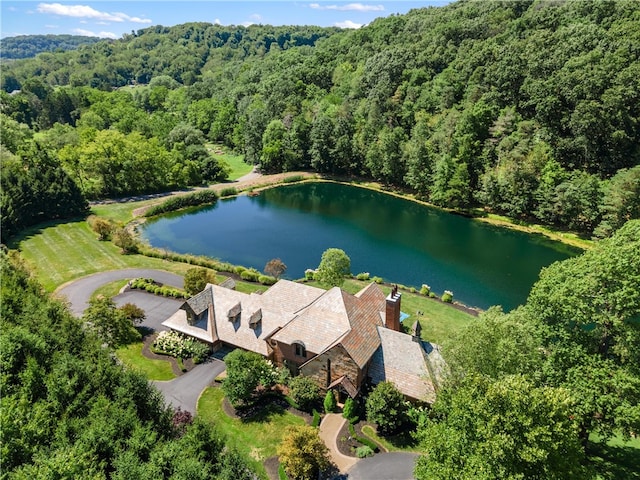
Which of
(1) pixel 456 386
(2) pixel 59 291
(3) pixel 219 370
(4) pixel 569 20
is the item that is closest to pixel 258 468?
(3) pixel 219 370

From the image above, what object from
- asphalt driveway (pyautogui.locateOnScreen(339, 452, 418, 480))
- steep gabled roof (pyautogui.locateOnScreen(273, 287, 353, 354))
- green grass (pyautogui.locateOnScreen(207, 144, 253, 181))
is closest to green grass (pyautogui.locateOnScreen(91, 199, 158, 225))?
green grass (pyautogui.locateOnScreen(207, 144, 253, 181))

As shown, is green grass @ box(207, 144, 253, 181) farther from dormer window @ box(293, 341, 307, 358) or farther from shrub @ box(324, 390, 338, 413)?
shrub @ box(324, 390, 338, 413)

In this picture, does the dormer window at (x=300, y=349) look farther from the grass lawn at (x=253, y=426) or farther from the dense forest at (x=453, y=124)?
the dense forest at (x=453, y=124)

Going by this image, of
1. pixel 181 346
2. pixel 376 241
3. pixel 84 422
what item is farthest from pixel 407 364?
pixel 376 241

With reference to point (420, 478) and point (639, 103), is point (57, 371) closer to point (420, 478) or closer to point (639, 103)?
point (420, 478)

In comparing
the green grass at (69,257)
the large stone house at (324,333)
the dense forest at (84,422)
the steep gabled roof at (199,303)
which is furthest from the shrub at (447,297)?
the green grass at (69,257)

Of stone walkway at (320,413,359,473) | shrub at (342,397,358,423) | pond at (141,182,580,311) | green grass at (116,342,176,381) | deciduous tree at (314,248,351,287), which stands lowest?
pond at (141,182,580,311)
